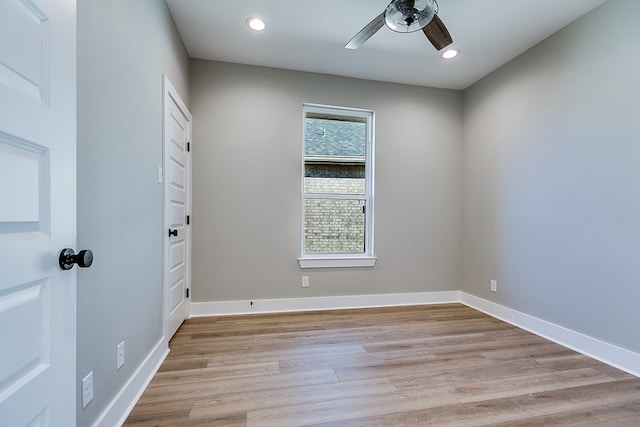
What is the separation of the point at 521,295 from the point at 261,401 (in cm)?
269

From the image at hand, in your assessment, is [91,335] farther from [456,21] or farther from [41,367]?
[456,21]

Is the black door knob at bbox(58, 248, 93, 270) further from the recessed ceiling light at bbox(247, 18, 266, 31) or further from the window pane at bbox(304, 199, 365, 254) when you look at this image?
the window pane at bbox(304, 199, 365, 254)

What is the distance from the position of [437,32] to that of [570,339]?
275 centimetres

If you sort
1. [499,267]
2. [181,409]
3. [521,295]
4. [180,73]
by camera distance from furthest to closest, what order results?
1. [499,267]
2. [521,295]
3. [180,73]
4. [181,409]

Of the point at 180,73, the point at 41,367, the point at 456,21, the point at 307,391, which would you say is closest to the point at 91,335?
the point at 41,367

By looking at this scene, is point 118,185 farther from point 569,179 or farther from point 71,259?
point 569,179

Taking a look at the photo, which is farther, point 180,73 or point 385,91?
point 385,91

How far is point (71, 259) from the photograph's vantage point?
31.2 inches

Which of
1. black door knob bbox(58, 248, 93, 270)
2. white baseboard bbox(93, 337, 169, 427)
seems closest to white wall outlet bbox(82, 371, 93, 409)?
white baseboard bbox(93, 337, 169, 427)

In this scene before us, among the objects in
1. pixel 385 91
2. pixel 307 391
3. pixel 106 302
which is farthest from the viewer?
pixel 385 91

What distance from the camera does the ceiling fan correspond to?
1.84 meters

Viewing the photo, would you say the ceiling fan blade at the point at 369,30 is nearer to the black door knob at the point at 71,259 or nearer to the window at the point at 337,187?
the window at the point at 337,187

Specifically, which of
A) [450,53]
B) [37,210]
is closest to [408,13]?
[450,53]

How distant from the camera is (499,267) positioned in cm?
313
